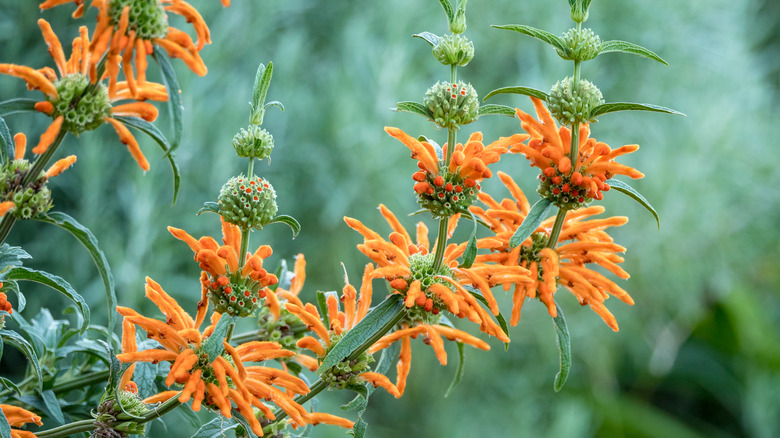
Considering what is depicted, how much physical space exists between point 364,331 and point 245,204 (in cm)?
10

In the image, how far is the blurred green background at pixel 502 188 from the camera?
1.99 m

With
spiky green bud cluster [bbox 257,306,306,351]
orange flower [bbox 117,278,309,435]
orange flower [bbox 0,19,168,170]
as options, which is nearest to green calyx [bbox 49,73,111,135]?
orange flower [bbox 0,19,168,170]

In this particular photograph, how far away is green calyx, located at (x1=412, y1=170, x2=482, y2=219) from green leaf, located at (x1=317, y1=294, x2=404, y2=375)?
65mm

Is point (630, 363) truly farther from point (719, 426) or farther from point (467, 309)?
point (467, 309)

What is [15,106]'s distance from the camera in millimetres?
382

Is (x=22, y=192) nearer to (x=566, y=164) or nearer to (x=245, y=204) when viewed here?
(x=245, y=204)

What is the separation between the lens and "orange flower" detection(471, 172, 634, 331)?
502mm

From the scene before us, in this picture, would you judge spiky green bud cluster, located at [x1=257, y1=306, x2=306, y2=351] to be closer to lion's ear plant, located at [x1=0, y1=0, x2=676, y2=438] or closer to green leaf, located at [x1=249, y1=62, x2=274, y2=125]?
lion's ear plant, located at [x1=0, y1=0, x2=676, y2=438]

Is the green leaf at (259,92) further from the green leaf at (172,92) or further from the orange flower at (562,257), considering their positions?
the orange flower at (562,257)

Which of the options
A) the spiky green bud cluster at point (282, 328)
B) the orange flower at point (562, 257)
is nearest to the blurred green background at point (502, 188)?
the spiky green bud cluster at point (282, 328)

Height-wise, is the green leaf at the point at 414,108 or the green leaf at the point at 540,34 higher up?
the green leaf at the point at 540,34

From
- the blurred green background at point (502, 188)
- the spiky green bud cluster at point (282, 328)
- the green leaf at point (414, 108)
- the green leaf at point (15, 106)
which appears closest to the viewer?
the green leaf at point (15, 106)

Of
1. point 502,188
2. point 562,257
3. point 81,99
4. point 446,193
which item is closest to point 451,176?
point 446,193

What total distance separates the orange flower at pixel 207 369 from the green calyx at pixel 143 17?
0.55 feet
